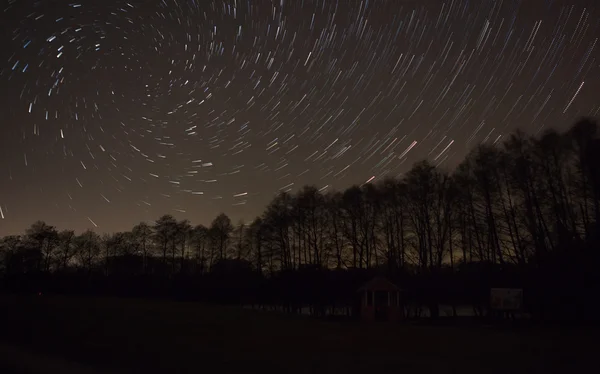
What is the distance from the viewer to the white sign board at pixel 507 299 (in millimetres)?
25266

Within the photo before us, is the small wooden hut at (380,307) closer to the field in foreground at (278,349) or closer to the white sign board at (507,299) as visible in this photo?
the white sign board at (507,299)

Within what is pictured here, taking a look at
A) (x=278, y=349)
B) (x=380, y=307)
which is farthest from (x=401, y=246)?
(x=278, y=349)

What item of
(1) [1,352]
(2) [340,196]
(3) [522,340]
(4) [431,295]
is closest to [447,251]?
(4) [431,295]

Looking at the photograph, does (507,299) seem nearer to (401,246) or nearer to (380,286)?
(380,286)

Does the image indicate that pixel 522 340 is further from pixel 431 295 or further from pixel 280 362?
pixel 431 295

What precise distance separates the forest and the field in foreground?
9.06 m

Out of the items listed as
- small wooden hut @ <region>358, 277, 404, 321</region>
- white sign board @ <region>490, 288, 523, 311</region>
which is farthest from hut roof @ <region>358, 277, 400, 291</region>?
white sign board @ <region>490, 288, 523, 311</region>

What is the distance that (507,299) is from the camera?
25.7 meters

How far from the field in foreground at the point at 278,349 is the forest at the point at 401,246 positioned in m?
9.06

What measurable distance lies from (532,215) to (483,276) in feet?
18.9

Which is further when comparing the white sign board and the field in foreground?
the white sign board

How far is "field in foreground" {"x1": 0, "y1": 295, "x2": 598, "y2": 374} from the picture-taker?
11.8 meters

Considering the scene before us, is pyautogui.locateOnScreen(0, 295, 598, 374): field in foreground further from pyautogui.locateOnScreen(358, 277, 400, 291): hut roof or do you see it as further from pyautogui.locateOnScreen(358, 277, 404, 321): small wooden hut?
pyautogui.locateOnScreen(358, 277, 404, 321): small wooden hut

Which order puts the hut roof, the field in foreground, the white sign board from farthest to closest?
the hut roof, the white sign board, the field in foreground
